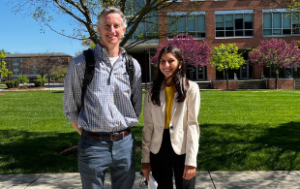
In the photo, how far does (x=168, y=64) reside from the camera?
8.46ft

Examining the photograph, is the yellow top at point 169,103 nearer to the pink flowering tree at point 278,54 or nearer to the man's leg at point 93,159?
the man's leg at point 93,159

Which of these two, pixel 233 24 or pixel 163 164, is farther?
pixel 233 24

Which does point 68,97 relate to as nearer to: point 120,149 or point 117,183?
point 120,149

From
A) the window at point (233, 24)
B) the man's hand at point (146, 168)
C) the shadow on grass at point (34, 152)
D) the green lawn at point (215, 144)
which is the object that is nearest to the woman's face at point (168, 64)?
the man's hand at point (146, 168)

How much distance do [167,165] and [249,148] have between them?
4.12 metres

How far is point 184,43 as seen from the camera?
29672mm

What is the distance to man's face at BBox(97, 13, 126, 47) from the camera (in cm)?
240

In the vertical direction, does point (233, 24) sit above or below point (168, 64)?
above

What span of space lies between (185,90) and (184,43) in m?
27.7

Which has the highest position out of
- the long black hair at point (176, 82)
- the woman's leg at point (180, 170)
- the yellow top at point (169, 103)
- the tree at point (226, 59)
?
the tree at point (226, 59)

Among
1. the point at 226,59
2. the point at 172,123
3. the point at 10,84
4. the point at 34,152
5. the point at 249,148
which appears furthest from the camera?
the point at 10,84

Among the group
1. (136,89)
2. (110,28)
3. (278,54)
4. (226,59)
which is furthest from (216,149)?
(278,54)

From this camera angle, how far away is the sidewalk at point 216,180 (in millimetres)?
4328

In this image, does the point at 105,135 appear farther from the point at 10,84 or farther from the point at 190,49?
the point at 10,84
